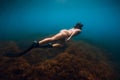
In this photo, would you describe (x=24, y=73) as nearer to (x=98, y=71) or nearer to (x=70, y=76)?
(x=70, y=76)

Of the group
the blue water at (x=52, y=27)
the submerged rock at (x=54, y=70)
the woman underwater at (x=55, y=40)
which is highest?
the blue water at (x=52, y=27)

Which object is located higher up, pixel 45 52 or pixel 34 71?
pixel 45 52

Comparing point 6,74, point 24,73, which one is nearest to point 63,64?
point 24,73

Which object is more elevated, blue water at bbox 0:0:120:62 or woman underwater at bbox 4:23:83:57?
blue water at bbox 0:0:120:62

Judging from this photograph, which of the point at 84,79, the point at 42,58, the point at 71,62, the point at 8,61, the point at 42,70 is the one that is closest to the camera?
the point at 84,79

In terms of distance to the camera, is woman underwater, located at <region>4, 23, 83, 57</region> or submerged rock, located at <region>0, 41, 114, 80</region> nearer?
submerged rock, located at <region>0, 41, 114, 80</region>

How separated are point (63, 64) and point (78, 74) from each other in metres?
1.05

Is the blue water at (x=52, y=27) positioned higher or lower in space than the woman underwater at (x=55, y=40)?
higher

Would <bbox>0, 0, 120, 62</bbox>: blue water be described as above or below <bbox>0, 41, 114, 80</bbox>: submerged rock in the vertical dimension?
above

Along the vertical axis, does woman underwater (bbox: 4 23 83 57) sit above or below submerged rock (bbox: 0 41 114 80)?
above

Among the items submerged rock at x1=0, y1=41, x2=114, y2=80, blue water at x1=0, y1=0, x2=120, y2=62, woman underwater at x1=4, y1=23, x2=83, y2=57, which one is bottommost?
submerged rock at x1=0, y1=41, x2=114, y2=80

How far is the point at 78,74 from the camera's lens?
8.10 metres

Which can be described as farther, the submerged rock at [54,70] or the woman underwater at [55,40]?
the woman underwater at [55,40]

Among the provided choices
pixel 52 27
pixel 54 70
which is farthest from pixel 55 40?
pixel 52 27
